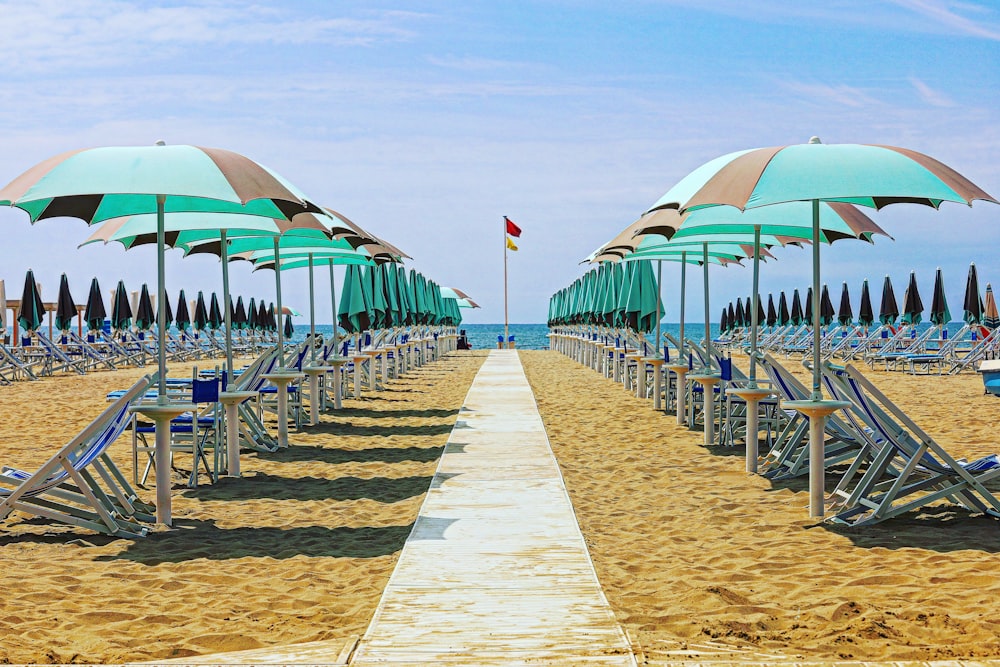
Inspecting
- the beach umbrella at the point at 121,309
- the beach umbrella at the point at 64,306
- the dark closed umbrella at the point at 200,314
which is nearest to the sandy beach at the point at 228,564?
the beach umbrella at the point at 64,306

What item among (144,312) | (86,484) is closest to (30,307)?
(144,312)

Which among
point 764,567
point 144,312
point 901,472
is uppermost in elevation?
point 144,312

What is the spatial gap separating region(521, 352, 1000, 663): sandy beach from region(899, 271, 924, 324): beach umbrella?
16.8 metres

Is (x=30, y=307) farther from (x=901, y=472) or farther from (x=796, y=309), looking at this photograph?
(x=796, y=309)

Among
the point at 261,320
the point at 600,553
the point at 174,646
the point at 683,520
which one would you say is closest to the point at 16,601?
the point at 174,646

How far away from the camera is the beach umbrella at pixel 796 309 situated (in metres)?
32.2

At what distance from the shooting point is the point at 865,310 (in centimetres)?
2705

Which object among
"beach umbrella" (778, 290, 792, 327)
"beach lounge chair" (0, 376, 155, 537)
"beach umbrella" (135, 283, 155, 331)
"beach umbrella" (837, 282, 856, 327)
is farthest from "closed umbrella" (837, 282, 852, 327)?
"beach lounge chair" (0, 376, 155, 537)

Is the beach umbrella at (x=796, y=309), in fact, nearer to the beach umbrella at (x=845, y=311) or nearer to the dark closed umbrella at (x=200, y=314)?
the beach umbrella at (x=845, y=311)

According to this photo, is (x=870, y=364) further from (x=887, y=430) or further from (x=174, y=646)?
(x=174, y=646)

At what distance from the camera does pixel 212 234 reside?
9281 millimetres

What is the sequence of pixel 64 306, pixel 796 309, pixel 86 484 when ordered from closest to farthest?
1. pixel 86 484
2. pixel 64 306
3. pixel 796 309

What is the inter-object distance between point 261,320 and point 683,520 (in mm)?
31991

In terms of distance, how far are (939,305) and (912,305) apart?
4.12ft
